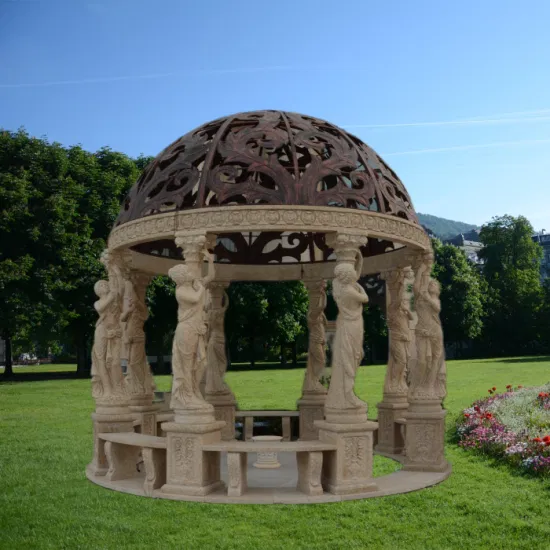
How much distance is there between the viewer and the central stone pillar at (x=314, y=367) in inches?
578

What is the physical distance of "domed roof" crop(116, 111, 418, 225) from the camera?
970cm

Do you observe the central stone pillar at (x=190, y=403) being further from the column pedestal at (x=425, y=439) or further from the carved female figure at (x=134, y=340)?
the column pedestal at (x=425, y=439)

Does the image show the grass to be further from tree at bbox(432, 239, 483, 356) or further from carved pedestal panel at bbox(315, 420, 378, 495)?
tree at bbox(432, 239, 483, 356)

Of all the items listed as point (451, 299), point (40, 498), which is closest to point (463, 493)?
point (40, 498)

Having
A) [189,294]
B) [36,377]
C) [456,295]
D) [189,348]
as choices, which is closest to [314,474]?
[189,348]

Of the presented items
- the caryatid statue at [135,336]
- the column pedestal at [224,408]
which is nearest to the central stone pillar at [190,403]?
the caryatid statue at [135,336]

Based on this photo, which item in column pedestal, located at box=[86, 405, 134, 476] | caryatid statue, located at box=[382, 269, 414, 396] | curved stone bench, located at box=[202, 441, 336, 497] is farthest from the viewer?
caryatid statue, located at box=[382, 269, 414, 396]

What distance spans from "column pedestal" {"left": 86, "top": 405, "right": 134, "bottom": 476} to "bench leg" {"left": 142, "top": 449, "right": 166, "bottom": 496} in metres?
1.61

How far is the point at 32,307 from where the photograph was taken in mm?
28734

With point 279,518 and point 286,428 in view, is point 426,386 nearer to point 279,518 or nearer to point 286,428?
point 279,518

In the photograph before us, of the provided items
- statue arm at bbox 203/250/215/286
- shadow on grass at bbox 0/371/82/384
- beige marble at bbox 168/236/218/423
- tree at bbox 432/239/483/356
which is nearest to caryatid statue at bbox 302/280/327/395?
statue arm at bbox 203/250/215/286

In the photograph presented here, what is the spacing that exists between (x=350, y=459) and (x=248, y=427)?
6239mm

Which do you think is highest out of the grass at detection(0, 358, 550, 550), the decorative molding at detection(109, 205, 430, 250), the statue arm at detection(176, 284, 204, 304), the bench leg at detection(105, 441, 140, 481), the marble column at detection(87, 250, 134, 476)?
the decorative molding at detection(109, 205, 430, 250)

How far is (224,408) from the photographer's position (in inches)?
583
